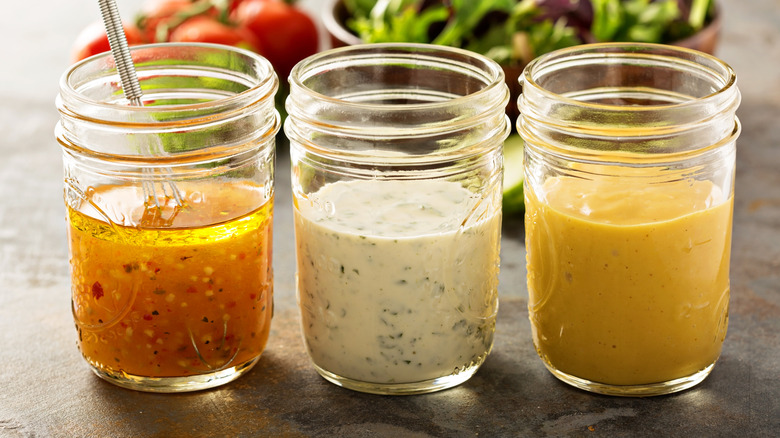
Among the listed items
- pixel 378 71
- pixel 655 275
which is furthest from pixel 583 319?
pixel 378 71

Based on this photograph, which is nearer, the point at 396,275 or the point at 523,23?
the point at 396,275

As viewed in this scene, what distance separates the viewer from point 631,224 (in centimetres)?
123

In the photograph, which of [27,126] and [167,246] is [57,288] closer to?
[167,246]

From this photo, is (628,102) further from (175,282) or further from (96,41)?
(96,41)

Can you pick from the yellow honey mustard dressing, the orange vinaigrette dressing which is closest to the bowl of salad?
the yellow honey mustard dressing

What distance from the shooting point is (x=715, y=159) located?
4.15ft

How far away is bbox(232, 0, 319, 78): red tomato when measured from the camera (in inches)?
101

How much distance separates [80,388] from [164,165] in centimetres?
37

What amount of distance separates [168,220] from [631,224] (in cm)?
59

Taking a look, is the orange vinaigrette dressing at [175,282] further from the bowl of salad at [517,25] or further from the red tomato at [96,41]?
the red tomato at [96,41]

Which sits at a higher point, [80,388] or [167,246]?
[167,246]

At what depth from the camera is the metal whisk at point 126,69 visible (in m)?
1.27

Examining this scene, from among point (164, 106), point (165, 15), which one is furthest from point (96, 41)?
point (164, 106)

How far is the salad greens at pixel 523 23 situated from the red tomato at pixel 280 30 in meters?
0.34
